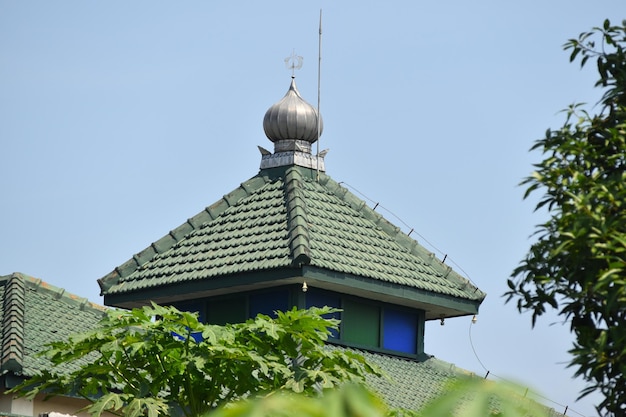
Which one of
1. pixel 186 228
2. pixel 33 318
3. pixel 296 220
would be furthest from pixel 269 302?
pixel 33 318

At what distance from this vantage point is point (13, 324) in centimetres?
2084

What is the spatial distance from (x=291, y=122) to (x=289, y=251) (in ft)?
14.0

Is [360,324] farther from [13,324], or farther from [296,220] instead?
[13,324]

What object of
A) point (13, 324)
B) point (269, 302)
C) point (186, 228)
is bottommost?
point (13, 324)

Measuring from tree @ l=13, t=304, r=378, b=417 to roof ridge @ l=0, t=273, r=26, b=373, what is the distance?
129 inches

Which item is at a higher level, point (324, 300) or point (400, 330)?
point (324, 300)

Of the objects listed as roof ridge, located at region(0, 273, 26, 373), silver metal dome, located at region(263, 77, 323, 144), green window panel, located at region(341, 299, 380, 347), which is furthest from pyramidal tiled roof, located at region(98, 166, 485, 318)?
roof ridge, located at region(0, 273, 26, 373)

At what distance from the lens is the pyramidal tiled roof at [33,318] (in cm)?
1958

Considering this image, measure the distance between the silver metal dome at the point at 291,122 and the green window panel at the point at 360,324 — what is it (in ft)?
14.1

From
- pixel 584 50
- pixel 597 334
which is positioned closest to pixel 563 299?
pixel 597 334

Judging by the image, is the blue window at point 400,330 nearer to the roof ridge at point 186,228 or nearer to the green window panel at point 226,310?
the green window panel at point 226,310

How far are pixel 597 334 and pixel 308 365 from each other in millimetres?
6050

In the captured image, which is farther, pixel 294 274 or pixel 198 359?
pixel 294 274

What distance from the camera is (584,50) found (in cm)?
1152
